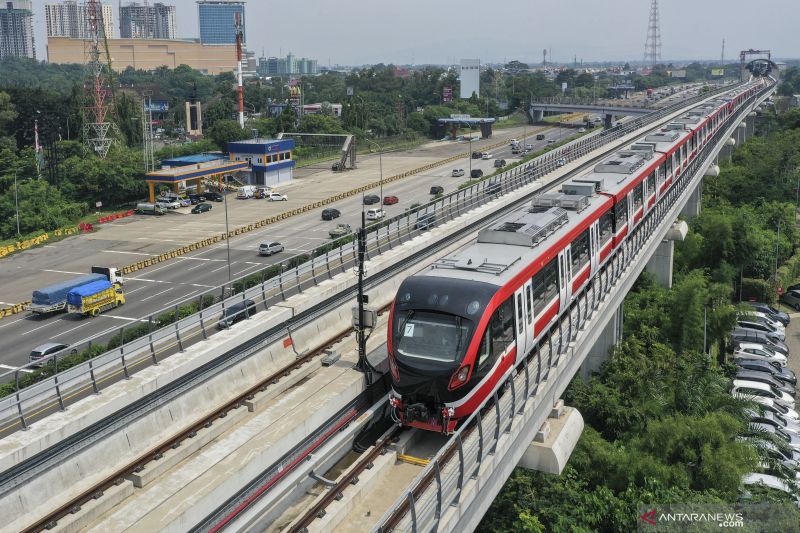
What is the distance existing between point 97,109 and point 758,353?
63759mm

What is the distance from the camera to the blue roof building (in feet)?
228

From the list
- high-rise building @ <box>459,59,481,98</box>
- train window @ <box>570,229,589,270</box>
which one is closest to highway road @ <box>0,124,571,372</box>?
train window @ <box>570,229,589,270</box>

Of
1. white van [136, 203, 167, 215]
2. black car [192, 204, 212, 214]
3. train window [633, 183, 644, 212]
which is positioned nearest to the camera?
train window [633, 183, 644, 212]

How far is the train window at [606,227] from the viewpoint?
74.6 ft

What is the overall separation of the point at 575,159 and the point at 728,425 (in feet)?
102

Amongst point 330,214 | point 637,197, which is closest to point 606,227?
point 637,197

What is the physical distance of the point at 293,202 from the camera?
63.7m

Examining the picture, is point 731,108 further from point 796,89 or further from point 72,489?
point 796,89

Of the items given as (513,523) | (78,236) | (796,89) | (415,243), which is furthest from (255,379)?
(796,89)

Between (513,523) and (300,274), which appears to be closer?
(513,523)

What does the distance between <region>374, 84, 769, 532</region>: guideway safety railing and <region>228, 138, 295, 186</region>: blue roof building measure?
49762mm

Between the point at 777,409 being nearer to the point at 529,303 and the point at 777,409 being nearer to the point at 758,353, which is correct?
the point at 758,353

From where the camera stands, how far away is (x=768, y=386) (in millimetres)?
27438

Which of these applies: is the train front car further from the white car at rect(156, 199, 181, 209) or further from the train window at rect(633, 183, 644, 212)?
the white car at rect(156, 199, 181, 209)
